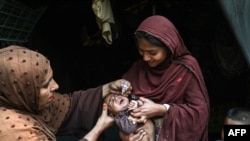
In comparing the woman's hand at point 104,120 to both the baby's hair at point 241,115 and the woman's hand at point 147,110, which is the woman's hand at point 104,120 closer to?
the woman's hand at point 147,110

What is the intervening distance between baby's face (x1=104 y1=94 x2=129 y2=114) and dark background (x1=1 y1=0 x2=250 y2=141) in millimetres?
615

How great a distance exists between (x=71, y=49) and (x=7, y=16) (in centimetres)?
79

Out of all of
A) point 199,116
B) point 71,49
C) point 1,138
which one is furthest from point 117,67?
point 1,138

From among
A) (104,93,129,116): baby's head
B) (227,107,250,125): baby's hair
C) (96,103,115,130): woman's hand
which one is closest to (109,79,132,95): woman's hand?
(104,93,129,116): baby's head

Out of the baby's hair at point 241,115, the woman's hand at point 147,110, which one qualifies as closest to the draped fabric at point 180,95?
the woman's hand at point 147,110

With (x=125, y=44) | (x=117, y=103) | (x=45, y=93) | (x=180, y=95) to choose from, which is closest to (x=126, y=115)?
(x=117, y=103)

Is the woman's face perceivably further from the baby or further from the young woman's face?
the young woman's face

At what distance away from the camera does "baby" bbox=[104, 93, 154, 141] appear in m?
2.26

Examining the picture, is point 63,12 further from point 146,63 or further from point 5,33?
point 146,63

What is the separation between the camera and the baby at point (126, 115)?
2.26 m

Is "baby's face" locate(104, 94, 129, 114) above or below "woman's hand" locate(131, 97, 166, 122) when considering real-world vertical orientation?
above

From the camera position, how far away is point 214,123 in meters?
3.42

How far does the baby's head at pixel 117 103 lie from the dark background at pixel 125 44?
613 millimetres

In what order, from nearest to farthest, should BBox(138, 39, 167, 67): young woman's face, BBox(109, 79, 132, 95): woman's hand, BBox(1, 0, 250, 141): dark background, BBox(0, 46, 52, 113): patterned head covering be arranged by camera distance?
BBox(0, 46, 52, 113): patterned head covering → BBox(138, 39, 167, 67): young woman's face → BBox(109, 79, 132, 95): woman's hand → BBox(1, 0, 250, 141): dark background
